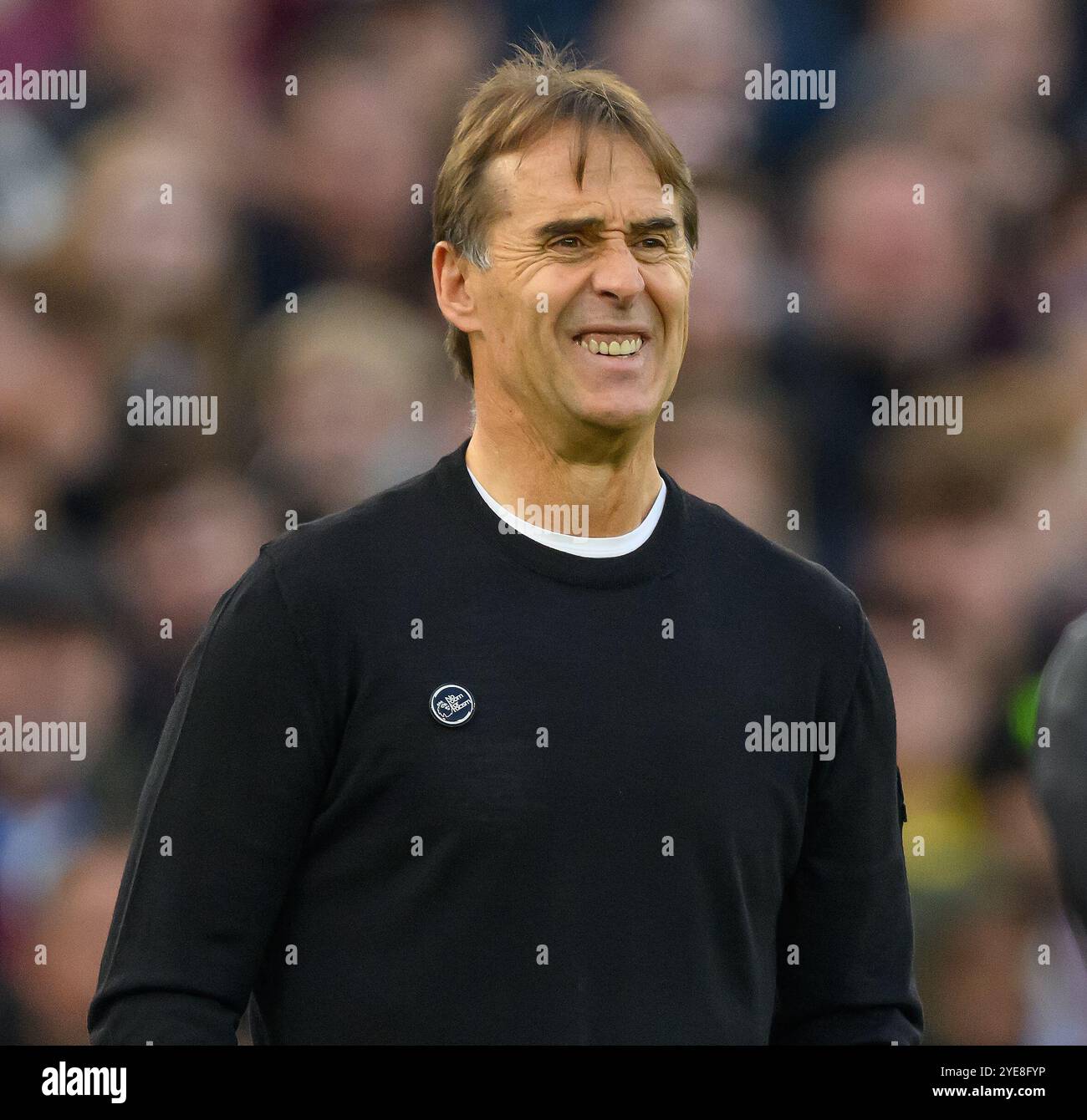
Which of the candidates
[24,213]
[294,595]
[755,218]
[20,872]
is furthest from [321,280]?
[294,595]

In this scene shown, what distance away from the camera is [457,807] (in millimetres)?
1894

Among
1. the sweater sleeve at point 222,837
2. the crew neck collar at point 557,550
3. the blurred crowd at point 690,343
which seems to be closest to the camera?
the sweater sleeve at point 222,837

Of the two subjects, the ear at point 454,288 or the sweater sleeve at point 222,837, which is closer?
the sweater sleeve at point 222,837

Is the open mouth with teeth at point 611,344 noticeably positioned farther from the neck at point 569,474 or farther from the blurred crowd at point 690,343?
the blurred crowd at point 690,343

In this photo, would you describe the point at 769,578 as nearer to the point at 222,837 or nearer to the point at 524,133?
the point at 524,133

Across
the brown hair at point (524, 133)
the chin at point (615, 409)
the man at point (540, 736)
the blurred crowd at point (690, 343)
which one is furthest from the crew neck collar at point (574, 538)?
the blurred crowd at point (690, 343)

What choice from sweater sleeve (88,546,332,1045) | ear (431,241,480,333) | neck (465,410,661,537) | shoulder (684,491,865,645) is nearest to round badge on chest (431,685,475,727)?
sweater sleeve (88,546,332,1045)

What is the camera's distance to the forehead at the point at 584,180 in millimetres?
2057

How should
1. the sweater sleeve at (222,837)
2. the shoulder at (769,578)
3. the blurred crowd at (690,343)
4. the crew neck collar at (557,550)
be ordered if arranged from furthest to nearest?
the blurred crowd at (690,343)
the shoulder at (769,578)
the crew neck collar at (557,550)
the sweater sleeve at (222,837)

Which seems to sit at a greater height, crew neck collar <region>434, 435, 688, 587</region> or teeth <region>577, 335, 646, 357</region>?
teeth <region>577, 335, 646, 357</region>

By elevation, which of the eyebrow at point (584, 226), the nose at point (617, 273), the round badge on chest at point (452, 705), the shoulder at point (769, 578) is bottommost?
the round badge on chest at point (452, 705)

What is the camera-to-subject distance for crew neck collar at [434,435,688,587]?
2.03 meters

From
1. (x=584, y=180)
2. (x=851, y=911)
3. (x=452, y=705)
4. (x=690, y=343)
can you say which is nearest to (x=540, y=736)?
(x=452, y=705)

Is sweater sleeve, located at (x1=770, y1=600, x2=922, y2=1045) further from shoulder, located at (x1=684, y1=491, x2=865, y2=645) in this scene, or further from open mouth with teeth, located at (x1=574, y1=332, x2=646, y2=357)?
open mouth with teeth, located at (x1=574, y1=332, x2=646, y2=357)
